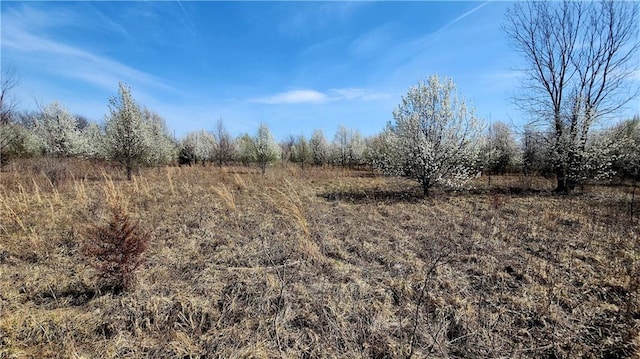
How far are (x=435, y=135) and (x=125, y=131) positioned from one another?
1249cm

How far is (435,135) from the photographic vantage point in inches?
388

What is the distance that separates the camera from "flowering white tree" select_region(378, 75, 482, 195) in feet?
31.8

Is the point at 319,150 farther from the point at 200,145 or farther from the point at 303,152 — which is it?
the point at 200,145

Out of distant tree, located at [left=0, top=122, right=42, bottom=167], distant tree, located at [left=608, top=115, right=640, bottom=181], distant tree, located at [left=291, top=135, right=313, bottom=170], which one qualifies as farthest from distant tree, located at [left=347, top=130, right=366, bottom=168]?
distant tree, located at [left=0, top=122, right=42, bottom=167]

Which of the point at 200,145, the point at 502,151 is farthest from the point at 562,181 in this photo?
the point at 200,145

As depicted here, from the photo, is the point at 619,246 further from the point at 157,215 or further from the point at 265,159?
the point at 265,159

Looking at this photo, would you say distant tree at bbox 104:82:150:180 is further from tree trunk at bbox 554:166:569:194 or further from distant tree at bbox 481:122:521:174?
distant tree at bbox 481:122:521:174

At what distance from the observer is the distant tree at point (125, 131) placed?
39.1 feet

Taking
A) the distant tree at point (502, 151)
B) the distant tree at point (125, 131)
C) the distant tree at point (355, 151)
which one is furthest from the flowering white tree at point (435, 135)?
the distant tree at point (355, 151)

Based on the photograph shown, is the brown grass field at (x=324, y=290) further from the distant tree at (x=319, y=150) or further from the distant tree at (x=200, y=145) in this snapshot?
the distant tree at (x=319, y=150)

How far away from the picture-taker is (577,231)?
6.21 meters

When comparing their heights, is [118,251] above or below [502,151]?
below

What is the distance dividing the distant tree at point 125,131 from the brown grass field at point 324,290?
6063mm

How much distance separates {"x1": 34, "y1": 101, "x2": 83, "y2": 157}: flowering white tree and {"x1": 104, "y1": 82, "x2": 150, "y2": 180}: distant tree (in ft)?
33.5
